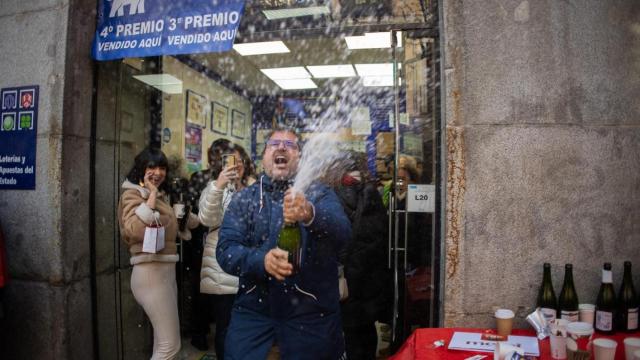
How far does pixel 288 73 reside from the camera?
5719 millimetres

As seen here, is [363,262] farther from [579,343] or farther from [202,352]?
[202,352]

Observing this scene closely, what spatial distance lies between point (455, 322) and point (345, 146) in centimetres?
193

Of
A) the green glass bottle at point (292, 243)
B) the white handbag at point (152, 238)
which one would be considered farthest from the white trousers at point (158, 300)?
the green glass bottle at point (292, 243)

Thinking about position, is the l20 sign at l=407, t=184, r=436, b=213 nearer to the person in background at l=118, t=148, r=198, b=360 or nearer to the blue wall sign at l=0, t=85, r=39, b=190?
the person in background at l=118, t=148, r=198, b=360

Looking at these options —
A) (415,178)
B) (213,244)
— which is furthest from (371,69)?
(213,244)

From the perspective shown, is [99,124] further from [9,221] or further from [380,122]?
[380,122]

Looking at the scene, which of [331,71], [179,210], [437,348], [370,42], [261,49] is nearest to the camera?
[437,348]

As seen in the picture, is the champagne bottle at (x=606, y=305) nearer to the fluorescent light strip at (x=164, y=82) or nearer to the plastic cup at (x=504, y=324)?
the plastic cup at (x=504, y=324)

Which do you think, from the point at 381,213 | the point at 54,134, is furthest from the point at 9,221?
the point at 381,213

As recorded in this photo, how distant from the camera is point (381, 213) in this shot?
12.4 ft

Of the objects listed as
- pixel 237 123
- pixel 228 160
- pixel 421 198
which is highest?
pixel 237 123

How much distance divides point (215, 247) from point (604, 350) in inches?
117

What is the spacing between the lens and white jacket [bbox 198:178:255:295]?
3.92 meters

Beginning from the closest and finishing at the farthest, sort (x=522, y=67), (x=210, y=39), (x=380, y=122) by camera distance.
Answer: (x=522, y=67)
(x=210, y=39)
(x=380, y=122)
